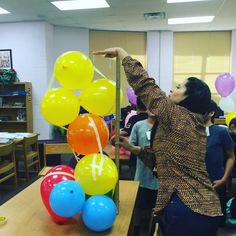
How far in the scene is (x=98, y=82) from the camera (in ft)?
4.87

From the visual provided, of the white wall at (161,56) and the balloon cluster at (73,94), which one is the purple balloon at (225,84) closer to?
the white wall at (161,56)

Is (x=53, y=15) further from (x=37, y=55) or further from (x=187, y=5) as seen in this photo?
(x=187, y=5)

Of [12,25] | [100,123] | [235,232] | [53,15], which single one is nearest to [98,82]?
[100,123]

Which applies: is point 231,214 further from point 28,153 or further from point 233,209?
point 28,153

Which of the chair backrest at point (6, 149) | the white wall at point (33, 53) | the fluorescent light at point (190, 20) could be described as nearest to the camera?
the chair backrest at point (6, 149)

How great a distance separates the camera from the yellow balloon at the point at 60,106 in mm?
1398

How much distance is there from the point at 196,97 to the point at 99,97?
1.55 feet

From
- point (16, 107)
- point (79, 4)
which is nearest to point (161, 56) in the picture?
point (79, 4)

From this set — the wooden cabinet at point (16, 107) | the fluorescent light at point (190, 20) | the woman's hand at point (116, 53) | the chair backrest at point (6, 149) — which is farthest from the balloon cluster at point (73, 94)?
the fluorescent light at point (190, 20)

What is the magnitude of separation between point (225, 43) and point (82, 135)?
7086mm

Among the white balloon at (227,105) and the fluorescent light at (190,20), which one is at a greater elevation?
the fluorescent light at (190,20)

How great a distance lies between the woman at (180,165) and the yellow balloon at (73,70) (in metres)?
0.26

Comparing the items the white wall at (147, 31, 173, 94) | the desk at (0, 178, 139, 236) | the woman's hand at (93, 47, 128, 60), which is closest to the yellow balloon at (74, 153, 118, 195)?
the desk at (0, 178, 139, 236)

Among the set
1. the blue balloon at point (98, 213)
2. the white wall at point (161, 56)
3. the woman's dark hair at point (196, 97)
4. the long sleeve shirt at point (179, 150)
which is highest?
the white wall at point (161, 56)
